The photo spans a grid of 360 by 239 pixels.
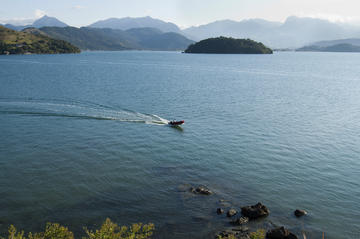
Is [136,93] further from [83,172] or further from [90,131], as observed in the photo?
[83,172]

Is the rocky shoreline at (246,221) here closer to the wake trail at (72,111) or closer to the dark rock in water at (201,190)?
the dark rock in water at (201,190)

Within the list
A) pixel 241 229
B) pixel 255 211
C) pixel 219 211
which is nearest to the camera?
pixel 241 229

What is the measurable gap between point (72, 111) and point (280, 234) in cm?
6316

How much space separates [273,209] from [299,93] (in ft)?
311

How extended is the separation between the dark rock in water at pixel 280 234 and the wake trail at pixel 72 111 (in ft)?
143

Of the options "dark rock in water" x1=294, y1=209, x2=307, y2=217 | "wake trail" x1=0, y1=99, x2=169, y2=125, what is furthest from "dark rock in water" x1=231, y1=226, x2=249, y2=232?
"wake trail" x1=0, y1=99, x2=169, y2=125

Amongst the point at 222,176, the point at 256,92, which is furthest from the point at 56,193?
the point at 256,92

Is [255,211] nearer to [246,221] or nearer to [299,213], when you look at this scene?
[246,221]

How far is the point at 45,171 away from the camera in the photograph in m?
40.8

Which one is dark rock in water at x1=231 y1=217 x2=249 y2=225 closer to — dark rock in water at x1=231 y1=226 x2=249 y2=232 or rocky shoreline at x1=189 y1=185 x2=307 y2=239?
rocky shoreline at x1=189 y1=185 x2=307 y2=239

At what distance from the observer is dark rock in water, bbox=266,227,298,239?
27.0m

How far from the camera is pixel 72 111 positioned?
242ft

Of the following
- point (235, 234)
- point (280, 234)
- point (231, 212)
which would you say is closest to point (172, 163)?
point (231, 212)

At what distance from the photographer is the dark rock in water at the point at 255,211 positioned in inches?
1217
